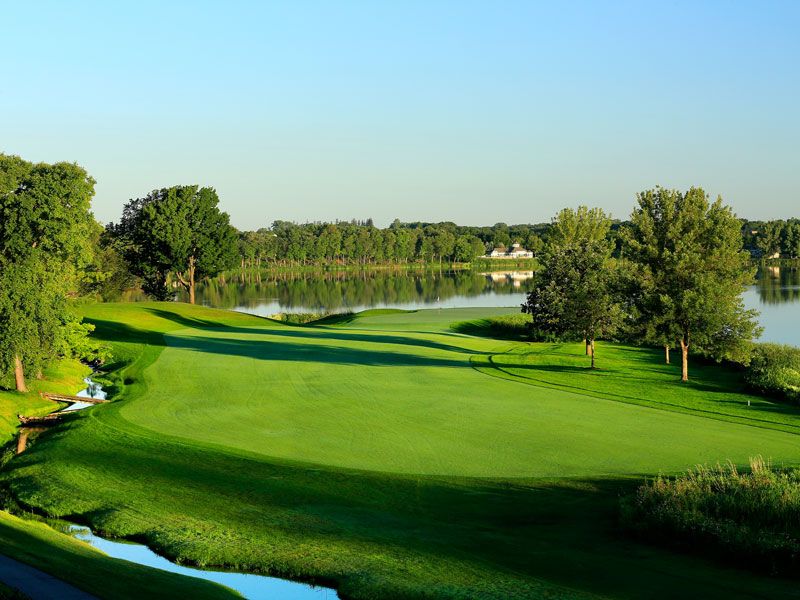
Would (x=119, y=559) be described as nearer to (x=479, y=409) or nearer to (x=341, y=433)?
(x=341, y=433)

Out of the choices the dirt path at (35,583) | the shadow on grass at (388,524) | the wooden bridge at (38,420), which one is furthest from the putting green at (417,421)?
the dirt path at (35,583)

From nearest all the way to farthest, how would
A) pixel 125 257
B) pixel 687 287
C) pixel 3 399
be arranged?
1. pixel 3 399
2. pixel 687 287
3. pixel 125 257

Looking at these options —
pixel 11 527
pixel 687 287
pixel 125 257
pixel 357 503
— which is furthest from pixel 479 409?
pixel 125 257

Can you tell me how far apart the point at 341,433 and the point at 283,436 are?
205 cm

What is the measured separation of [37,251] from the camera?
168 ft

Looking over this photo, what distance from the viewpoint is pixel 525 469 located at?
23.9 m

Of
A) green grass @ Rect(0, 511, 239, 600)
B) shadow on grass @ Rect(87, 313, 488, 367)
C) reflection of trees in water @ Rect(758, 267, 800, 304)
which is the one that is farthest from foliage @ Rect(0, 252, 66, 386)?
reflection of trees in water @ Rect(758, 267, 800, 304)

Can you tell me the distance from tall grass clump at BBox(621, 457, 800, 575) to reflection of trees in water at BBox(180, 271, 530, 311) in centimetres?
9633

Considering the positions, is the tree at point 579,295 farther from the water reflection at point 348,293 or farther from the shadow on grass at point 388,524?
the water reflection at point 348,293

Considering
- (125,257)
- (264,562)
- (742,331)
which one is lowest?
(264,562)

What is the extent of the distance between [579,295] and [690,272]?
6.76 metres

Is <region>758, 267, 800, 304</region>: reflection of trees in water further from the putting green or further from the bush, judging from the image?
the putting green

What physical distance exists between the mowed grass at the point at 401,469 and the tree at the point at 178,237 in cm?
→ 5027

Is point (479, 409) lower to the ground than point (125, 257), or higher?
lower
